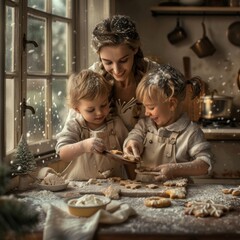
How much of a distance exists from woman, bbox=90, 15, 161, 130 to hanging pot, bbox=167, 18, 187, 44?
1.74m

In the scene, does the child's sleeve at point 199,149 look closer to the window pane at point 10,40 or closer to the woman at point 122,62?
the woman at point 122,62

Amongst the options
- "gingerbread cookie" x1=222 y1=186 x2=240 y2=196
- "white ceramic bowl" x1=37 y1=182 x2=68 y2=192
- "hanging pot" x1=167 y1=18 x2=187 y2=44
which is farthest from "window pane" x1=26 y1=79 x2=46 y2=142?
"hanging pot" x1=167 y1=18 x2=187 y2=44

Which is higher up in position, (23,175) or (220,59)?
(220,59)

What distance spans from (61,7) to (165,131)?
1.21m

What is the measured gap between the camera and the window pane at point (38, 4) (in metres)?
2.35

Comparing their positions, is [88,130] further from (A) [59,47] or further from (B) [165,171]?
(A) [59,47]

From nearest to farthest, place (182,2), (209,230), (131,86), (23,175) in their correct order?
(209,230) < (23,175) < (131,86) < (182,2)

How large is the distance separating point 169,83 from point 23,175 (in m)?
0.71

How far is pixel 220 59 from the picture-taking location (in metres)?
3.95

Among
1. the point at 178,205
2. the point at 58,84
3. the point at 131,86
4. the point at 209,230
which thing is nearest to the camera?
the point at 209,230

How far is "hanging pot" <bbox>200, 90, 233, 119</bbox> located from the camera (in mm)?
3589

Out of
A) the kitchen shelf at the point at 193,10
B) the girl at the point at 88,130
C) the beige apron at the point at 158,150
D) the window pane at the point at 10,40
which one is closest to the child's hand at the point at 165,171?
the beige apron at the point at 158,150

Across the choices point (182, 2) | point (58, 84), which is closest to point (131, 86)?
point (58, 84)

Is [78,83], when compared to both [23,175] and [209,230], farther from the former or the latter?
[209,230]
